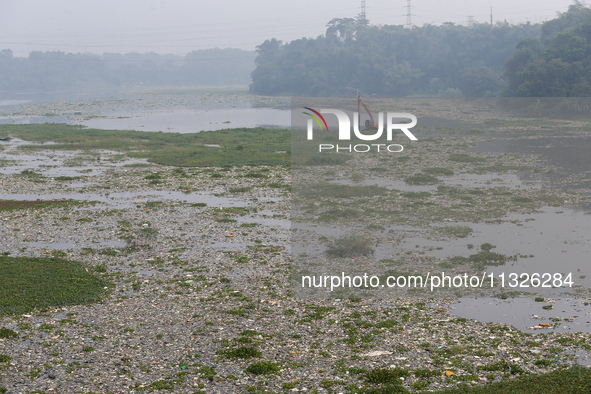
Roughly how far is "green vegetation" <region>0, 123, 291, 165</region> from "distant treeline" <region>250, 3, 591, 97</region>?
131 ft

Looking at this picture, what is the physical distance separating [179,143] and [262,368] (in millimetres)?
46326

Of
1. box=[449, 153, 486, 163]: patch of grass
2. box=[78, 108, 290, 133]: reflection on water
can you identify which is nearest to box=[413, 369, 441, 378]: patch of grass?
box=[449, 153, 486, 163]: patch of grass

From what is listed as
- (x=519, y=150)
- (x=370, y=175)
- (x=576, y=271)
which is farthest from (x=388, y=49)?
(x=576, y=271)

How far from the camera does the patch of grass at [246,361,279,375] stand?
1188cm

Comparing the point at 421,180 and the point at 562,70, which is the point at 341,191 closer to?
the point at 421,180

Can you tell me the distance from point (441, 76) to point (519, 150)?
87.0m

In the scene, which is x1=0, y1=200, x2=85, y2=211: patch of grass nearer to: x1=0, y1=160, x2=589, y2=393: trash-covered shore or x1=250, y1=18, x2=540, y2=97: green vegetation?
x1=0, y1=160, x2=589, y2=393: trash-covered shore

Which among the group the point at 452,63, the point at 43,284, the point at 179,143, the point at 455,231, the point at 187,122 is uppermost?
the point at 452,63

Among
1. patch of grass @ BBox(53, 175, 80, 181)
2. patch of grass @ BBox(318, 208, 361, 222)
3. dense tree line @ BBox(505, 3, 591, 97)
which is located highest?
dense tree line @ BBox(505, 3, 591, 97)

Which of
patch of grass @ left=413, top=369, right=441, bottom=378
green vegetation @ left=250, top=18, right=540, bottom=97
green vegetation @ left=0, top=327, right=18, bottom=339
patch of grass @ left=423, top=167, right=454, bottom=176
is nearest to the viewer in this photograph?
patch of grass @ left=413, top=369, right=441, bottom=378

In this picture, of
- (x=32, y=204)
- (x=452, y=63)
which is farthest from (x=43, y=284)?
(x=452, y=63)

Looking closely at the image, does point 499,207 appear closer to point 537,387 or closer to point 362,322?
point 362,322

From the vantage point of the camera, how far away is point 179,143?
5581cm

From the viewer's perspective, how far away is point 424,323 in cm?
1456
